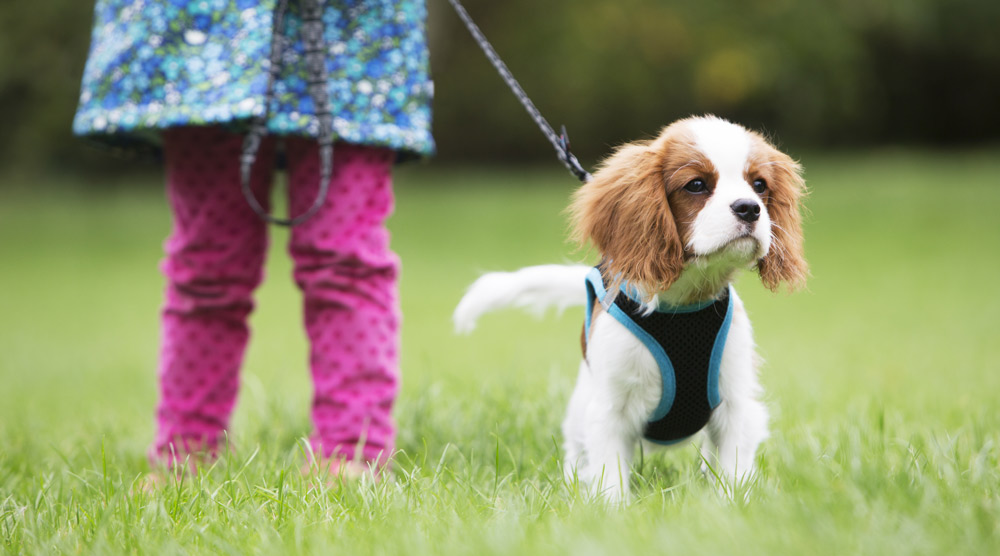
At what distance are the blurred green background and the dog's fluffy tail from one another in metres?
11.0

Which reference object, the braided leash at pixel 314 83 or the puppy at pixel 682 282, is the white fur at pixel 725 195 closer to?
the puppy at pixel 682 282

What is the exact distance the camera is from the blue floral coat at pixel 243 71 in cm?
240

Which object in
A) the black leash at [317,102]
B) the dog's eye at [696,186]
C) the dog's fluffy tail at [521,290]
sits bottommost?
the dog's fluffy tail at [521,290]

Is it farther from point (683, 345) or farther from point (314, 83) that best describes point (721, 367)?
point (314, 83)

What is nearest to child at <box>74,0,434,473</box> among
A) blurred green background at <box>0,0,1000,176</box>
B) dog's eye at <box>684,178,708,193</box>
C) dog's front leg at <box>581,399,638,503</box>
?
dog's front leg at <box>581,399,638,503</box>

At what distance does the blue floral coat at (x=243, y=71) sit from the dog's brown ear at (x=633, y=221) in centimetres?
61

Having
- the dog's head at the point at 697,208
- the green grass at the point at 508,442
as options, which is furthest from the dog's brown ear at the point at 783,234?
the green grass at the point at 508,442

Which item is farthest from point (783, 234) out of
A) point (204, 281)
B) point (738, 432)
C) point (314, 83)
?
point (204, 281)

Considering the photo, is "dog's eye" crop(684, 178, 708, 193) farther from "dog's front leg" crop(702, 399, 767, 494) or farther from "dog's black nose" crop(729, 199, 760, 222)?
"dog's front leg" crop(702, 399, 767, 494)

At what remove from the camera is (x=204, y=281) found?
2689 millimetres

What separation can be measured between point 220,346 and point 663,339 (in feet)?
4.65

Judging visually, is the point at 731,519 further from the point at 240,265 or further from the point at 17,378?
the point at 17,378

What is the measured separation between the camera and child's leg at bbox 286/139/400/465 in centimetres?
255

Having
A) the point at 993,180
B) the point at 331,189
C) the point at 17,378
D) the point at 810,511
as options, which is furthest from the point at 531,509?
the point at 993,180
